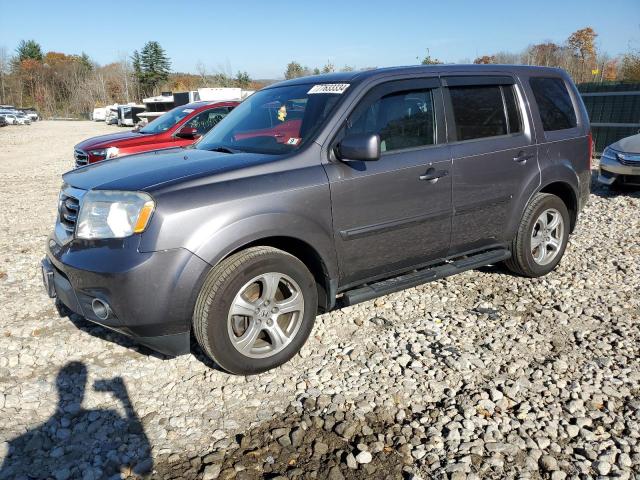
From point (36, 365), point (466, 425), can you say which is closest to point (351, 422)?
point (466, 425)

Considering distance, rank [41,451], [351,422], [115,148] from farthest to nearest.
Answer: [115,148], [351,422], [41,451]

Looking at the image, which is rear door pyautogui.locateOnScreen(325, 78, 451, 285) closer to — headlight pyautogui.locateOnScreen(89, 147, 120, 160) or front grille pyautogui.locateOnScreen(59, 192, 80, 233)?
front grille pyautogui.locateOnScreen(59, 192, 80, 233)

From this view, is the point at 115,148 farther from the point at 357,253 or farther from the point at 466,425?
the point at 466,425

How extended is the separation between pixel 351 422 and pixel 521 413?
953 millimetres

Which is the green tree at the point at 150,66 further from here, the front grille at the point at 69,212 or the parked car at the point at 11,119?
the front grille at the point at 69,212

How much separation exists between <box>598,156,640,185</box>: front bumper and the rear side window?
523cm

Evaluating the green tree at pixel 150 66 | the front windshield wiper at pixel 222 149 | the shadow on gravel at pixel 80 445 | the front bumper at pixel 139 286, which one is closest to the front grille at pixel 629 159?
the front windshield wiper at pixel 222 149

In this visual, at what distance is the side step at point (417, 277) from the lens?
3.64 meters

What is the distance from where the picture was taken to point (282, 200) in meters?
3.20

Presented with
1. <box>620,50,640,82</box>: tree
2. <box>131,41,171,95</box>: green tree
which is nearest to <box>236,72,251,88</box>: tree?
<box>131,41,171,95</box>: green tree

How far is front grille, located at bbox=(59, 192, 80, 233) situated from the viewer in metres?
3.23

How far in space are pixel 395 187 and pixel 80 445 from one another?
248 cm

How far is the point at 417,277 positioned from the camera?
12.9 feet

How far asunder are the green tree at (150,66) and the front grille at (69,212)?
3852 inches
